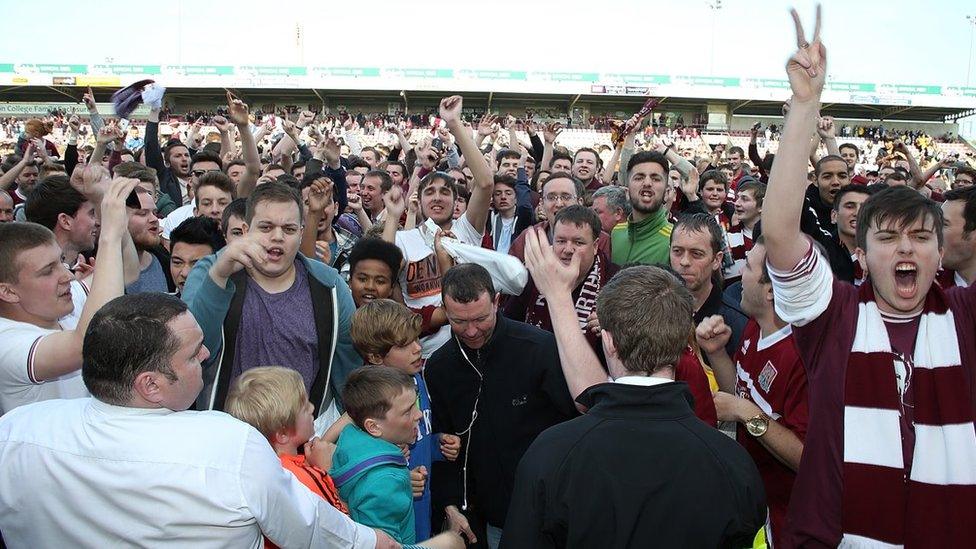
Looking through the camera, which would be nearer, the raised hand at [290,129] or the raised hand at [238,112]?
the raised hand at [238,112]

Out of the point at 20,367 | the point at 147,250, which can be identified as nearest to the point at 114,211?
the point at 20,367

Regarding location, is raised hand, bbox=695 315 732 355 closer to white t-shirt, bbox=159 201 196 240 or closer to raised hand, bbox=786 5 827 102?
raised hand, bbox=786 5 827 102

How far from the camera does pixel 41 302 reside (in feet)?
9.02

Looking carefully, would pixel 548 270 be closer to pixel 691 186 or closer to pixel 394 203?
pixel 394 203

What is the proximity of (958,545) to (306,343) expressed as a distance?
8.32 feet

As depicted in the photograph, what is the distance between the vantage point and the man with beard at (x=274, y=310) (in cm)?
312

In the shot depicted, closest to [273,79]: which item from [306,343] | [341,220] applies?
[341,220]

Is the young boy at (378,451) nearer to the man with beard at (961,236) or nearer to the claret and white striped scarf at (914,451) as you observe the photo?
the claret and white striped scarf at (914,451)

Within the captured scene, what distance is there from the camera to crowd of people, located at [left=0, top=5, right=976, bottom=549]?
74.0 inches

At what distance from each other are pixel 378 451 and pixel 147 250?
2723 millimetres

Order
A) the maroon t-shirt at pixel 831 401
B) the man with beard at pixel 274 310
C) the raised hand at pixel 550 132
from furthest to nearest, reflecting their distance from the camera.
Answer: the raised hand at pixel 550 132, the man with beard at pixel 274 310, the maroon t-shirt at pixel 831 401

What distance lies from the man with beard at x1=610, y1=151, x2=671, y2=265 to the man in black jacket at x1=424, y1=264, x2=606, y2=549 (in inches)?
80.8

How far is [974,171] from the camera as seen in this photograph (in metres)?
8.88

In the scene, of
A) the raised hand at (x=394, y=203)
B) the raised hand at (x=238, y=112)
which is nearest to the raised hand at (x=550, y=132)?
the raised hand at (x=238, y=112)
